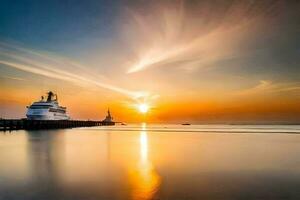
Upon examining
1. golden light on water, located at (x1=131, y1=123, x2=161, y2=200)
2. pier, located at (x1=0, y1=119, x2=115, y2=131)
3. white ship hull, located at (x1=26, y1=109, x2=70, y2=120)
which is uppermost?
white ship hull, located at (x1=26, y1=109, x2=70, y2=120)

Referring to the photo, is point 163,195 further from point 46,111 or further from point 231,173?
point 46,111

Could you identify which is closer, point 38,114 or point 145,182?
point 145,182

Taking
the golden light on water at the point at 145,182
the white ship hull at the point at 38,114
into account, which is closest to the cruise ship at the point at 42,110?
the white ship hull at the point at 38,114

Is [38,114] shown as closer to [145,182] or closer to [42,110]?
[42,110]

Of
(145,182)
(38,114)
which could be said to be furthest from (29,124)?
(145,182)

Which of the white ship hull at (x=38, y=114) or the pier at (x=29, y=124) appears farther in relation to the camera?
the white ship hull at (x=38, y=114)

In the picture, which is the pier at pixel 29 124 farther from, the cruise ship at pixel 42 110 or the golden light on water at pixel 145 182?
the golden light on water at pixel 145 182

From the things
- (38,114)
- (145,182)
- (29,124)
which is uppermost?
(38,114)

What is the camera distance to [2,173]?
18.0m

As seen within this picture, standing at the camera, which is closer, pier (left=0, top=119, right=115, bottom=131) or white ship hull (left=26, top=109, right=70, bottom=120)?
pier (left=0, top=119, right=115, bottom=131)

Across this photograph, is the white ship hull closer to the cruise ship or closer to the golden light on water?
the cruise ship

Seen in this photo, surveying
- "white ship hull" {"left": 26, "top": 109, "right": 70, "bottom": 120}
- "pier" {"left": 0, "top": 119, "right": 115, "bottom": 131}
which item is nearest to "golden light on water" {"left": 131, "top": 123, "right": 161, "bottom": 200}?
"pier" {"left": 0, "top": 119, "right": 115, "bottom": 131}

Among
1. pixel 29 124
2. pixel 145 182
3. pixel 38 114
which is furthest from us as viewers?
pixel 38 114

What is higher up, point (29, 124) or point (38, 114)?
point (38, 114)
